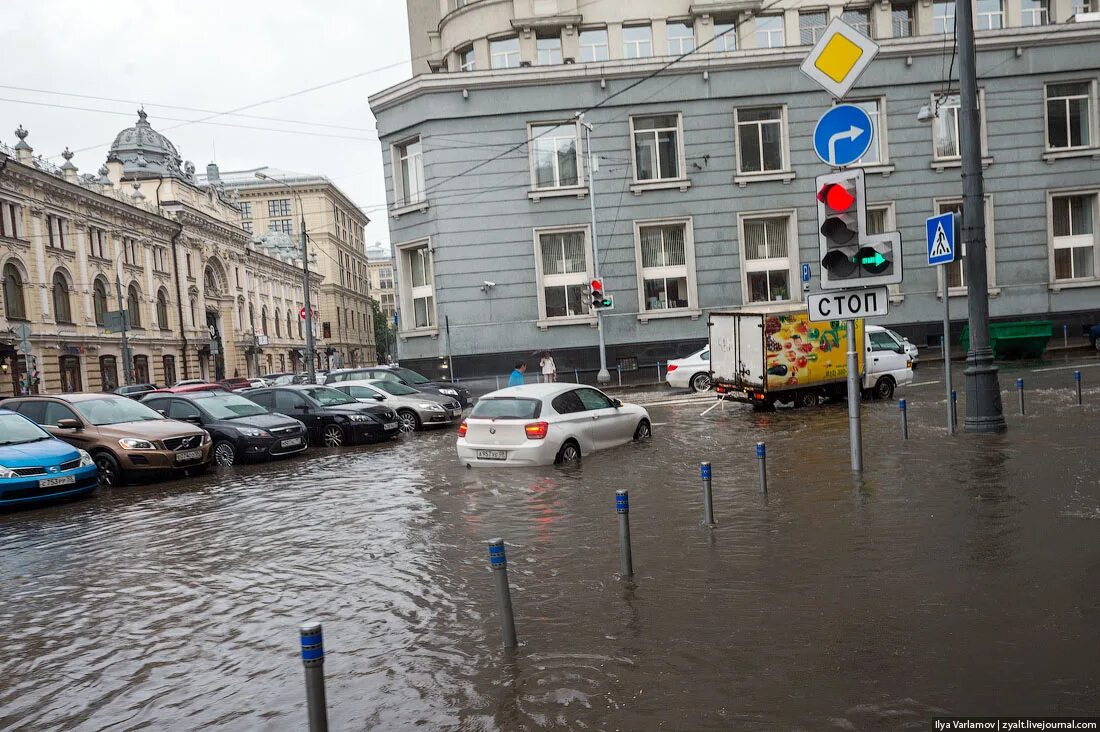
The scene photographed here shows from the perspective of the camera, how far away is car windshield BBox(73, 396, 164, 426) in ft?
50.8

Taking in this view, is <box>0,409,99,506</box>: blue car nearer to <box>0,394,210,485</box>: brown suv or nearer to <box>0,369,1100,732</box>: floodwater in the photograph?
<box>0,369,1100,732</box>: floodwater

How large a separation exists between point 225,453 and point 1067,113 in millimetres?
34214

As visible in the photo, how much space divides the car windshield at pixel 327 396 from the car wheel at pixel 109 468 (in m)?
5.62

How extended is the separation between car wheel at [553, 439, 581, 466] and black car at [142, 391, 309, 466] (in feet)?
22.4

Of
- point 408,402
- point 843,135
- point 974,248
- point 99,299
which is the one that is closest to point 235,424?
point 408,402

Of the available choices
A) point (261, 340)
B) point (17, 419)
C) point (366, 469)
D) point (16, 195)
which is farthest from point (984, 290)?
point (261, 340)

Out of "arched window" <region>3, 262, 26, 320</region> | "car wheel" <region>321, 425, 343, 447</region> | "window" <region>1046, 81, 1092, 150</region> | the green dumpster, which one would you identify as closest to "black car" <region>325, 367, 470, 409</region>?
"car wheel" <region>321, 425, 343, 447</region>

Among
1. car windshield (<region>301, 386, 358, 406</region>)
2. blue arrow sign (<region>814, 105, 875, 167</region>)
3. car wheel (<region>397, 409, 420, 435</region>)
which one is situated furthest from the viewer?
car wheel (<region>397, 409, 420, 435</region>)

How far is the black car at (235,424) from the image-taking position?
1684cm

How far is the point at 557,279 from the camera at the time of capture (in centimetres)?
3231

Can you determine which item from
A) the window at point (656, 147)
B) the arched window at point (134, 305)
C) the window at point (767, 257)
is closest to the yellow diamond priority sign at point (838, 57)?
the window at point (656, 147)

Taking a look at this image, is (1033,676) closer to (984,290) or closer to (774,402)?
(984,290)

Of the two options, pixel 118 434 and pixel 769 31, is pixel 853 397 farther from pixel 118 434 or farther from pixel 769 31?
pixel 769 31

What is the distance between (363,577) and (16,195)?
43.8 meters
